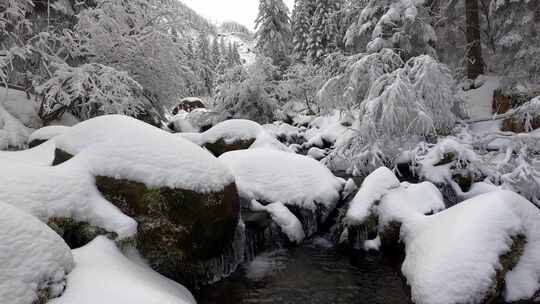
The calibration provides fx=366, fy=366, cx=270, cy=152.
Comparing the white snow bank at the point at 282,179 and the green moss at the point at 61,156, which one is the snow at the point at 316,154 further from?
the green moss at the point at 61,156

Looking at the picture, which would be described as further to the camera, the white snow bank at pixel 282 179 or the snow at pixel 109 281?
the white snow bank at pixel 282 179

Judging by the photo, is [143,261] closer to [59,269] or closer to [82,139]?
[59,269]

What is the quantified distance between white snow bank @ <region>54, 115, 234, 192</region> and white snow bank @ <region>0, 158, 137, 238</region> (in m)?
0.32

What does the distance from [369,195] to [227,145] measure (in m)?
5.48

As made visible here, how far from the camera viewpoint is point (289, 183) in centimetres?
763

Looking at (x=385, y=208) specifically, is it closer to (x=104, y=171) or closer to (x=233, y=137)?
(x=104, y=171)

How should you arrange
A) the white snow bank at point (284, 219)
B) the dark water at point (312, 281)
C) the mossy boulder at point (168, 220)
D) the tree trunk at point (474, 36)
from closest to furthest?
1. the mossy boulder at point (168, 220)
2. the dark water at point (312, 281)
3. the white snow bank at point (284, 219)
4. the tree trunk at point (474, 36)

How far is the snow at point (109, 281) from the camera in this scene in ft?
10.6

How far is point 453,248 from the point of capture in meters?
4.74

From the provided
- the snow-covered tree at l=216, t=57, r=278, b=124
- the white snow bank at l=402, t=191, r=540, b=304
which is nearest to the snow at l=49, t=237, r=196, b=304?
the white snow bank at l=402, t=191, r=540, b=304

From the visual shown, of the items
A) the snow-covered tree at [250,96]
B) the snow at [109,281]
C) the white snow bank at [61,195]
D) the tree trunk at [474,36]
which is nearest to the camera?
the snow at [109,281]

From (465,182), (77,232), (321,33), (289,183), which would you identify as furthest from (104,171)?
(321,33)

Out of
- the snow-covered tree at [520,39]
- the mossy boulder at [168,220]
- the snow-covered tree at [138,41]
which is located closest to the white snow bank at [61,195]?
the mossy boulder at [168,220]

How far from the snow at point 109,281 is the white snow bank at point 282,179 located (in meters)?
3.06
